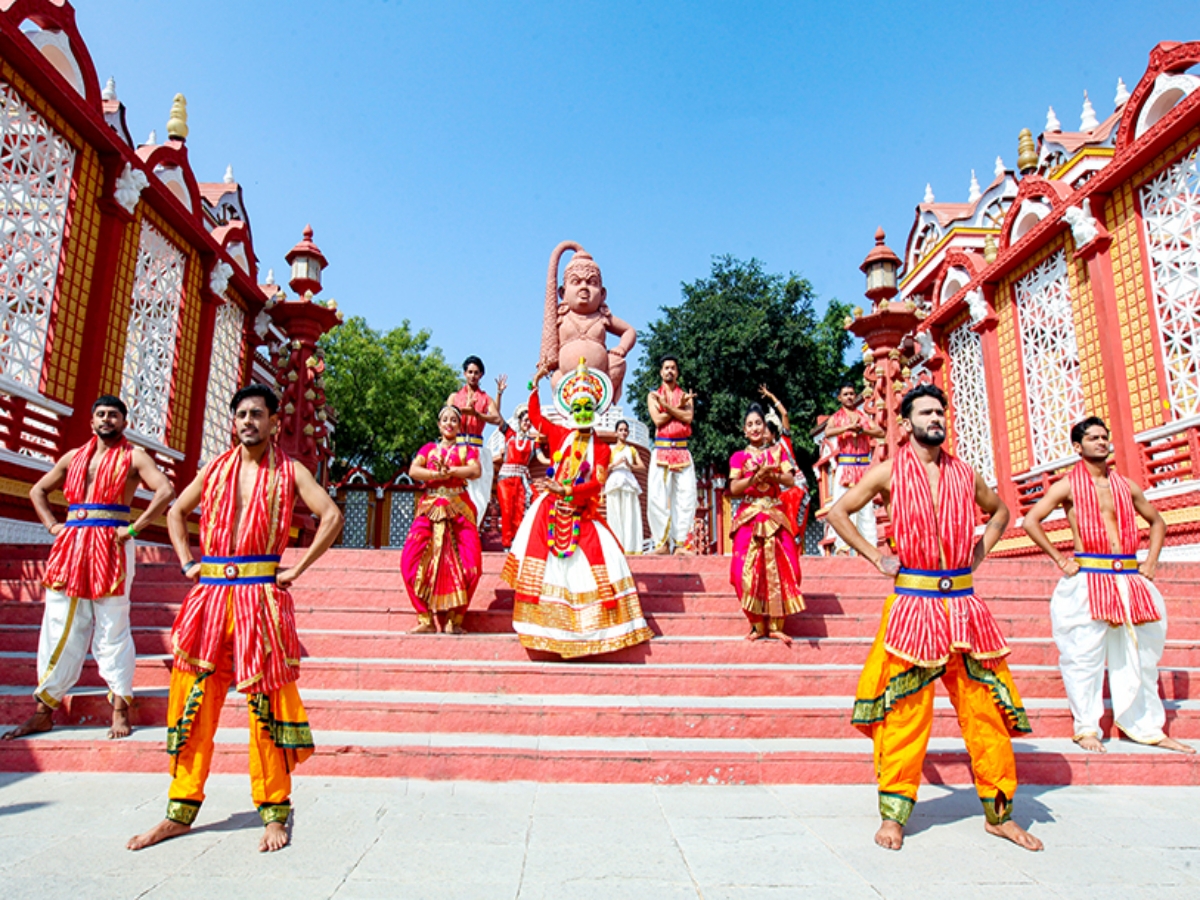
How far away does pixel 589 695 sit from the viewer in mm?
4945

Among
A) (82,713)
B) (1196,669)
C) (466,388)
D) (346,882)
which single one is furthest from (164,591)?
(1196,669)

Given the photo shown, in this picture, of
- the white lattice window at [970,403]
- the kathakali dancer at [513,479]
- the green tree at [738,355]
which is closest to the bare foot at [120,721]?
the kathakali dancer at [513,479]

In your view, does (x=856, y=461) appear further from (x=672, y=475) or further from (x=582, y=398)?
(x=582, y=398)

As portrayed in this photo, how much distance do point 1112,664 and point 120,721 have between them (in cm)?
587

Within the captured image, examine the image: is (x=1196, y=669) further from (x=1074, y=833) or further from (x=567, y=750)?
(x=567, y=750)

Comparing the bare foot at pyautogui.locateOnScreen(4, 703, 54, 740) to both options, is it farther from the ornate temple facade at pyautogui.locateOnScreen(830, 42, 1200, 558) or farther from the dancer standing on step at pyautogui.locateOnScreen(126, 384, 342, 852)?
the ornate temple facade at pyautogui.locateOnScreen(830, 42, 1200, 558)

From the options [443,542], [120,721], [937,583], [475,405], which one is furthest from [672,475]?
[120,721]

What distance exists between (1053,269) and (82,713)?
1262cm

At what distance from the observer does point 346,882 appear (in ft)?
8.41

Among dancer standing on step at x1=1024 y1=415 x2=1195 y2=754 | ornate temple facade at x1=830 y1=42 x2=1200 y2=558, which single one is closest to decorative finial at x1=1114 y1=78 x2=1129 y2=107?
ornate temple facade at x1=830 y1=42 x2=1200 y2=558

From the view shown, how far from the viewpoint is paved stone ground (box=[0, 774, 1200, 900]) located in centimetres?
254

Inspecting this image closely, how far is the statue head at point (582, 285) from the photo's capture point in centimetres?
1054

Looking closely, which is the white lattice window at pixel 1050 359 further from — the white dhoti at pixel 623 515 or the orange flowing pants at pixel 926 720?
the orange flowing pants at pixel 926 720

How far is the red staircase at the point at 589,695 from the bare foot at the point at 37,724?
0.11 m
